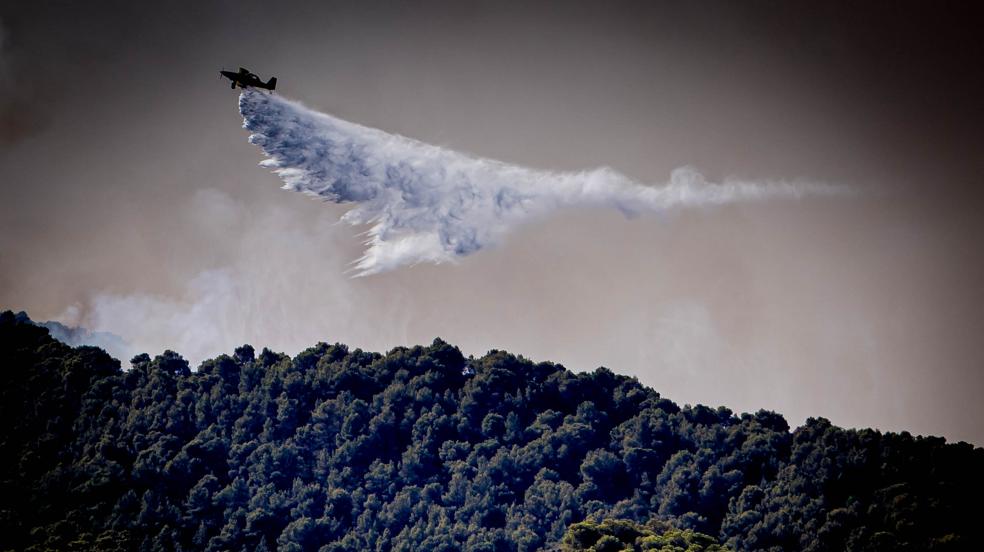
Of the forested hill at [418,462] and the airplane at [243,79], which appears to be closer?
the airplane at [243,79]

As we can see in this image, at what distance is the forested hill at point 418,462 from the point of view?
8456 cm

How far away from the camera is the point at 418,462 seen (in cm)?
9344

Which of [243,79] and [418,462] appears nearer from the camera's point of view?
[243,79]

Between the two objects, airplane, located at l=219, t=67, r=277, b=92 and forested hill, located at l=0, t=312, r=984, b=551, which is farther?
forested hill, located at l=0, t=312, r=984, b=551

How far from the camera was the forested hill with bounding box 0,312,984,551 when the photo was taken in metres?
84.6

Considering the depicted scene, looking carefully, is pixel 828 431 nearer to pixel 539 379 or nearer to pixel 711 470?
pixel 711 470

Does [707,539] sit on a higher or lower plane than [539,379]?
lower

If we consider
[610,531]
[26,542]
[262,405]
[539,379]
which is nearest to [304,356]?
[262,405]

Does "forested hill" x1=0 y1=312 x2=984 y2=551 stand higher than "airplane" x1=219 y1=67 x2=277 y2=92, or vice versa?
"airplane" x1=219 y1=67 x2=277 y2=92

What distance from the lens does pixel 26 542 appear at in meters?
83.5

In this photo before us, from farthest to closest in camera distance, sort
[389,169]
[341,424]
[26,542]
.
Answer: [341,424], [26,542], [389,169]

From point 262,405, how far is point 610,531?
100.0 feet

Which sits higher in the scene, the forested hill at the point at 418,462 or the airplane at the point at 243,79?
the airplane at the point at 243,79

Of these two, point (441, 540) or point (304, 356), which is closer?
point (441, 540)
